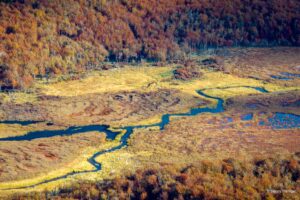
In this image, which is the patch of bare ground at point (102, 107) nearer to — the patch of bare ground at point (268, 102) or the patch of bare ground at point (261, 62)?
the patch of bare ground at point (268, 102)

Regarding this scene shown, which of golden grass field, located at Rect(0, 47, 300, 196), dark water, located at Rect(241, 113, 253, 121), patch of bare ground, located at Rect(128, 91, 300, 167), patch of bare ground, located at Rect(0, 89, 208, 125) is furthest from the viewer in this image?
dark water, located at Rect(241, 113, 253, 121)

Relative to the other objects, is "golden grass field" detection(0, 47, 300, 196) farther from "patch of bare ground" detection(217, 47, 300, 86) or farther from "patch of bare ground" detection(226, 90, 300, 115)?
"patch of bare ground" detection(217, 47, 300, 86)

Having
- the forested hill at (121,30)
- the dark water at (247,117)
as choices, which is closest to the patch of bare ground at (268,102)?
the dark water at (247,117)

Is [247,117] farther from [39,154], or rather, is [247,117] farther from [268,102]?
[39,154]

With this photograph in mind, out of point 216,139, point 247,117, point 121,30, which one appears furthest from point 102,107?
→ point 121,30

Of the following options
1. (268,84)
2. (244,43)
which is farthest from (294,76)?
(244,43)

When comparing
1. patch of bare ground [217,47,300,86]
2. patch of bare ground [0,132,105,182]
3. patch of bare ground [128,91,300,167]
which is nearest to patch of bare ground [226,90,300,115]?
patch of bare ground [128,91,300,167]
